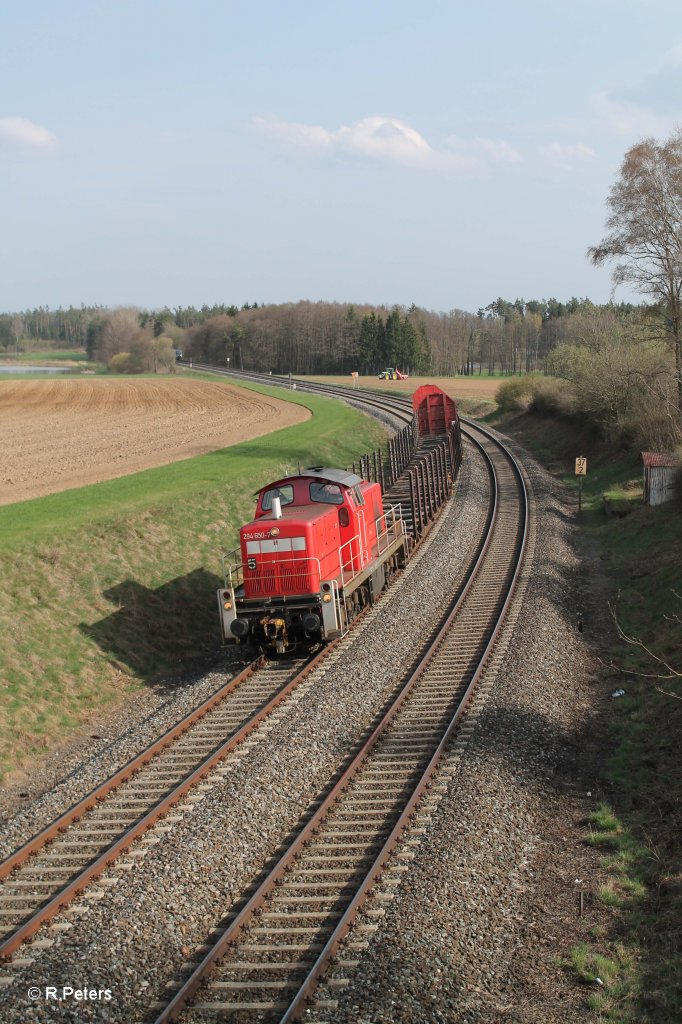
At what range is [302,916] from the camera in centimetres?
930

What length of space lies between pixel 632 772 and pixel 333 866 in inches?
213

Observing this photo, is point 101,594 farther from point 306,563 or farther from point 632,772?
point 632,772

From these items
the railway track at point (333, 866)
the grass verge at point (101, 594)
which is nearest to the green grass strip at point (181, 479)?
the grass verge at point (101, 594)

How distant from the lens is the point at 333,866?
34.0 feet

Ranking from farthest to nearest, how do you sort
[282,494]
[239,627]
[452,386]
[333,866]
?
[452,386] → [282,494] → [239,627] → [333,866]

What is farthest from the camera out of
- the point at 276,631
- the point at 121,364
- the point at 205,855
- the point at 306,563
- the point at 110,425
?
the point at 121,364

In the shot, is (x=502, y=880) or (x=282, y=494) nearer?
(x=502, y=880)

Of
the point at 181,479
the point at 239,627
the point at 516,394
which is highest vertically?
the point at 516,394

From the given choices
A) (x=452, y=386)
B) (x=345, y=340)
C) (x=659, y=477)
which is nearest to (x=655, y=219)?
(x=659, y=477)

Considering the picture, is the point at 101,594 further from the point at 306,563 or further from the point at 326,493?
the point at 326,493

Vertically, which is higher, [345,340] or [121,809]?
[345,340]

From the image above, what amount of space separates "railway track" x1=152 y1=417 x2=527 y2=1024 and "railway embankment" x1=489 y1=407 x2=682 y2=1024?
2.03 metres

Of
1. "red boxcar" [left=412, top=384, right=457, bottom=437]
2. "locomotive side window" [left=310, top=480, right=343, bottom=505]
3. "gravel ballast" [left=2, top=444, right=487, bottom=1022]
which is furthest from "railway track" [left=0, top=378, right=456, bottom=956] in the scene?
"red boxcar" [left=412, top=384, right=457, bottom=437]

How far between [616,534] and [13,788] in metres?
23.1
